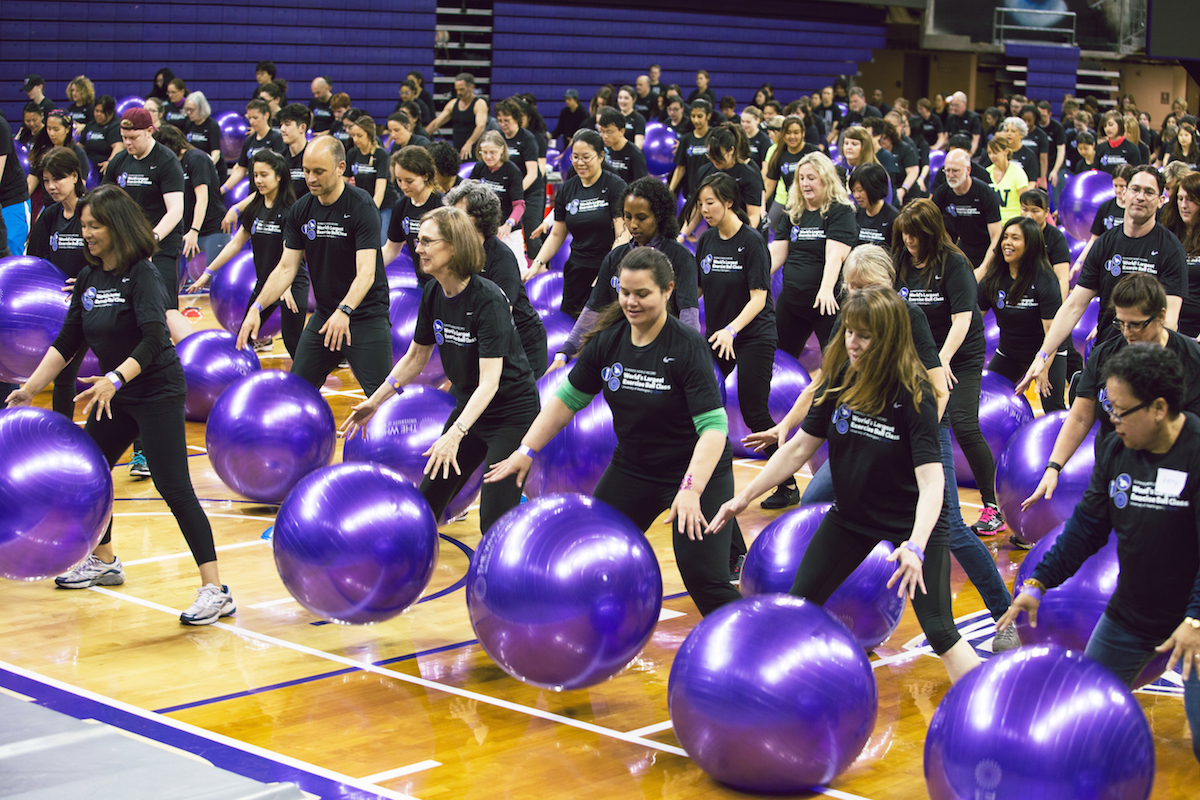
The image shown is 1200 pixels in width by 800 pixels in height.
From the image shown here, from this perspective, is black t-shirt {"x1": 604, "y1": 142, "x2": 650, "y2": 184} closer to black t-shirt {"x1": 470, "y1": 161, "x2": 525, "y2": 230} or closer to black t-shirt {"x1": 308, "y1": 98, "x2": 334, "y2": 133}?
black t-shirt {"x1": 470, "y1": 161, "x2": 525, "y2": 230}

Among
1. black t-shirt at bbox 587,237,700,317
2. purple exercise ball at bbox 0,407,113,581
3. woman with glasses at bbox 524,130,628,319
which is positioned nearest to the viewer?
purple exercise ball at bbox 0,407,113,581

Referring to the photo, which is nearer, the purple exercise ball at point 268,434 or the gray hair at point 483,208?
the gray hair at point 483,208

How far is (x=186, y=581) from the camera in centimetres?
644

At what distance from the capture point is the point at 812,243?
328 inches

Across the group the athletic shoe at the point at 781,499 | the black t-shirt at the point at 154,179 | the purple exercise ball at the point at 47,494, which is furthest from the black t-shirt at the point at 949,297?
the black t-shirt at the point at 154,179

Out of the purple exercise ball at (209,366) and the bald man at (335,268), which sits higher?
the bald man at (335,268)

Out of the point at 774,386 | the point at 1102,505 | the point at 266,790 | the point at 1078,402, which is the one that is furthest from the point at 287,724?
the point at 774,386

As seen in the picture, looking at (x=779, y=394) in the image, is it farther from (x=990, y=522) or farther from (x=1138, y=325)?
(x=1138, y=325)

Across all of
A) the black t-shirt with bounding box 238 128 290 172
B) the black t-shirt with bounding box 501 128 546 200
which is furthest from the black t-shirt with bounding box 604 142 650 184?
the black t-shirt with bounding box 238 128 290 172

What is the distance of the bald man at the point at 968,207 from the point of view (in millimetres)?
8938

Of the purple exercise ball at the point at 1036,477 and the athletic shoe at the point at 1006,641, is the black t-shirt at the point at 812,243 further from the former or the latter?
the athletic shoe at the point at 1006,641

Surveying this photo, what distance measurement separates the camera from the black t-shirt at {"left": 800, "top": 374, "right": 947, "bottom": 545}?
4.37m

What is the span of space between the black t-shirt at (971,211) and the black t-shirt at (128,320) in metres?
5.38

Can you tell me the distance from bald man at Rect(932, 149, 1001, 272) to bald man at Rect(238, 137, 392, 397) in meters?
3.88
